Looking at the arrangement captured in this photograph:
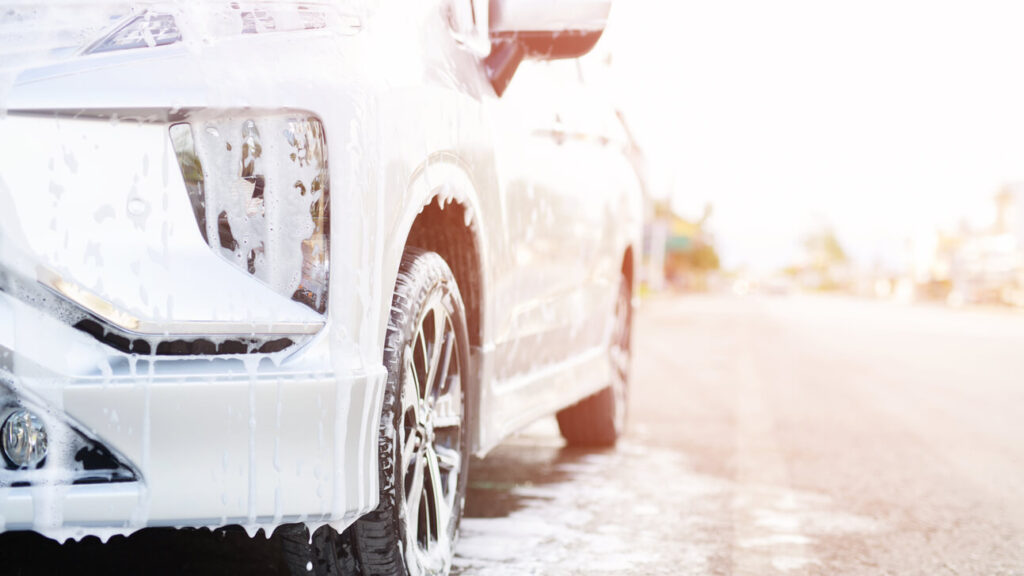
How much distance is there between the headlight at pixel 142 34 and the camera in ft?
7.46

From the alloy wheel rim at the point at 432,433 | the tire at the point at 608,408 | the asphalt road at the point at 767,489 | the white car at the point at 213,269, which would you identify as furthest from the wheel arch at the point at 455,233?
the tire at the point at 608,408

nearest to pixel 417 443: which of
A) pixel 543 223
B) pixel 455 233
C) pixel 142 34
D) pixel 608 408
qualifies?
pixel 455 233

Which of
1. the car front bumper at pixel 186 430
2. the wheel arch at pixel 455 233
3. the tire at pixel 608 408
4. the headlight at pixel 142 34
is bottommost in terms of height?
the tire at pixel 608 408

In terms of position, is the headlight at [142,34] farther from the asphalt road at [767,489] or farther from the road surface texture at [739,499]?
the asphalt road at [767,489]

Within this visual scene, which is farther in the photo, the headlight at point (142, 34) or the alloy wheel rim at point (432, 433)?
the alloy wheel rim at point (432, 433)

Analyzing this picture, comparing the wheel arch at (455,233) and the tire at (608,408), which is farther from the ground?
the wheel arch at (455,233)

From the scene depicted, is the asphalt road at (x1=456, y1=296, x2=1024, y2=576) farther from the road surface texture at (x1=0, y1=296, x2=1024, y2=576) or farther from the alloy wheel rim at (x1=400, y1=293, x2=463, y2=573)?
the alloy wheel rim at (x1=400, y1=293, x2=463, y2=573)

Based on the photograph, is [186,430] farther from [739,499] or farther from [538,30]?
[739,499]

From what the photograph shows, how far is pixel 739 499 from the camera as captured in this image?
4.96 metres

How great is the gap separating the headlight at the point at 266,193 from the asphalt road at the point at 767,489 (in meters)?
1.53

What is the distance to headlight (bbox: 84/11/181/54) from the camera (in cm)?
227

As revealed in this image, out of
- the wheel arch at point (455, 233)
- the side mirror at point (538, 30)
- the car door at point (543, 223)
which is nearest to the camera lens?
the wheel arch at point (455, 233)

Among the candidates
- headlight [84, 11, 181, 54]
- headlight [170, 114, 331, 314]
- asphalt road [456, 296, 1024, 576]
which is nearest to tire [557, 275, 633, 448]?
asphalt road [456, 296, 1024, 576]

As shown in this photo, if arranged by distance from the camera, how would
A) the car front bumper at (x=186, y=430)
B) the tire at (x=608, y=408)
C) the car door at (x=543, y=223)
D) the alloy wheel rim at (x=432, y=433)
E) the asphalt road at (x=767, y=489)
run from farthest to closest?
the tire at (x=608, y=408) → the asphalt road at (x=767, y=489) → the car door at (x=543, y=223) → the alloy wheel rim at (x=432, y=433) → the car front bumper at (x=186, y=430)
